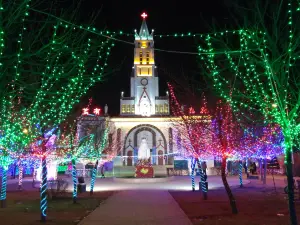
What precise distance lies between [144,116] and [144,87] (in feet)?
24.9

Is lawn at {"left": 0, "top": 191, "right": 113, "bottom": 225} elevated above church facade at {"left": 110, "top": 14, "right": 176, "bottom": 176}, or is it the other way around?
church facade at {"left": 110, "top": 14, "right": 176, "bottom": 176}

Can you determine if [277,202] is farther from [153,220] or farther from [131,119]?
[131,119]

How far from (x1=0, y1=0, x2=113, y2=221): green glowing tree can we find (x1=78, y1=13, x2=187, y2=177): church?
49.1 m

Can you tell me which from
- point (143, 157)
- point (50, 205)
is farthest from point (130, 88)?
point (50, 205)

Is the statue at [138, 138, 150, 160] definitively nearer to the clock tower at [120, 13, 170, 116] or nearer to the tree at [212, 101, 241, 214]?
the tree at [212, 101, 241, 214]

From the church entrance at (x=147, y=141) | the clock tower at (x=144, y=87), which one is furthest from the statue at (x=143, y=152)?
the clock tower at (x=144, y=87)

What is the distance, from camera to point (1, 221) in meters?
11.8

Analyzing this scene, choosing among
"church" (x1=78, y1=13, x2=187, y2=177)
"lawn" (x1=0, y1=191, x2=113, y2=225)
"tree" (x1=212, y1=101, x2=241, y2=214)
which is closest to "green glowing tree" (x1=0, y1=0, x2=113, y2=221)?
"lawn" (x1=0, y1=191, x2=113, y2=225)

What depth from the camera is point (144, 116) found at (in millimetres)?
68062

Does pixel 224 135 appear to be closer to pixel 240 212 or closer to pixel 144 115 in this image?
pixel 240 212

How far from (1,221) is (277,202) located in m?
12.8

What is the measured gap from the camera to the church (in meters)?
66.2

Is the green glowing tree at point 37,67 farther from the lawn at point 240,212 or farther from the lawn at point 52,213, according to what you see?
the lawn at point 240,212

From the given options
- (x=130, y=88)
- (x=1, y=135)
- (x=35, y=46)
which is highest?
(x=130, y=88)
